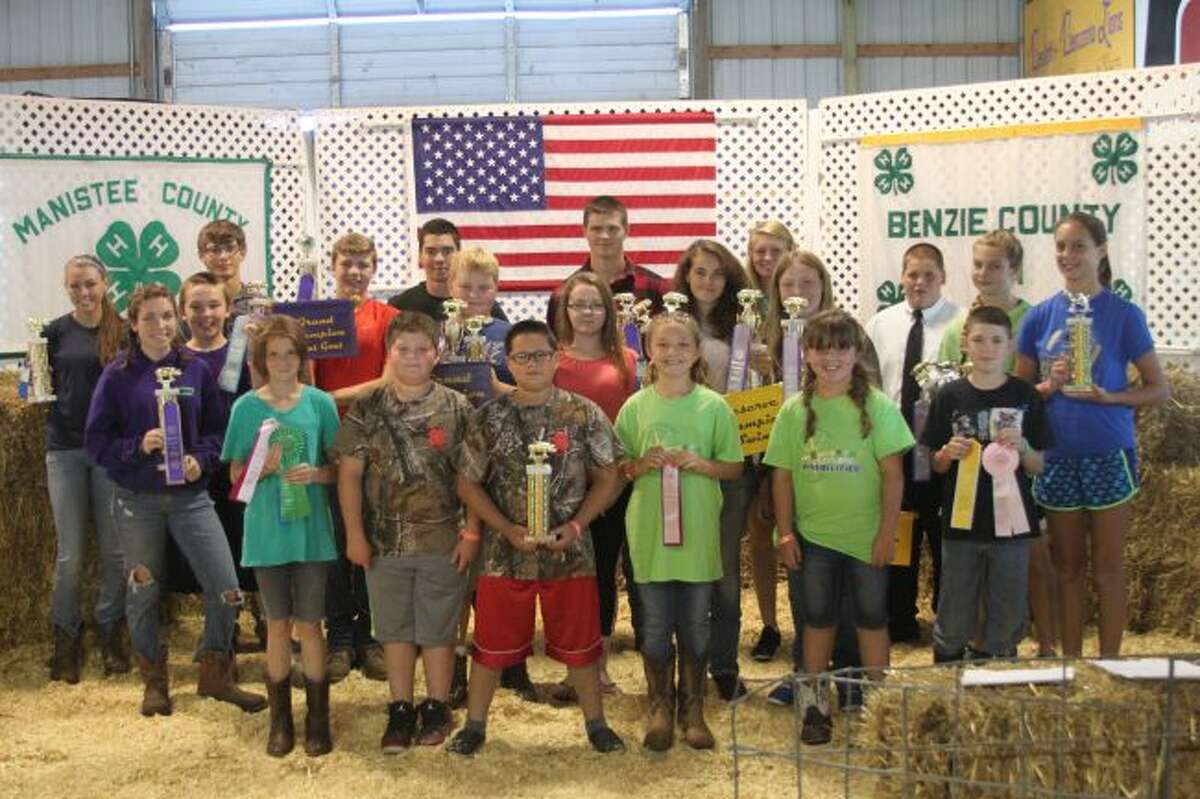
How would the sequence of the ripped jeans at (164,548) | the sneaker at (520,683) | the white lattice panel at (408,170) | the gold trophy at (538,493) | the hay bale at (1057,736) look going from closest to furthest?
the hay bale at (1057,736) < the gold trophy at (538,493) < the ripped jeans at (164,548) < the sneaker at (520,683) < the white lattice panel at (408,170)

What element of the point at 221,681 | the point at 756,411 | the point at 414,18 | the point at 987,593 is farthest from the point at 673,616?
the point at 414,18

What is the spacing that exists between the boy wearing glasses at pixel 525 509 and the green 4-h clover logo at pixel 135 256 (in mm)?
3920

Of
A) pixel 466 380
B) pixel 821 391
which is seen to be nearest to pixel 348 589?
pixel 466 380

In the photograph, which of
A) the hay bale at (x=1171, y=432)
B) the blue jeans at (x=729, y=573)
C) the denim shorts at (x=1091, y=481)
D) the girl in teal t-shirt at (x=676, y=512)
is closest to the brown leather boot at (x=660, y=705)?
the girl in teal t-shirt at (x=676, y=512)

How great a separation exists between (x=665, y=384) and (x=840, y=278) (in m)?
3.64

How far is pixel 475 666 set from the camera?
417cm

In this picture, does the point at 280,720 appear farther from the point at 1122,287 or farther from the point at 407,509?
the point at 1122,287

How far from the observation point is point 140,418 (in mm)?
4582

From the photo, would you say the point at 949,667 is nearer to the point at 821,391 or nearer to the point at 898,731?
the point at 898,731

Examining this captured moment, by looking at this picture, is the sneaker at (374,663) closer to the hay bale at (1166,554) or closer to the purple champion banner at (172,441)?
the purple champion banner at (172,441)

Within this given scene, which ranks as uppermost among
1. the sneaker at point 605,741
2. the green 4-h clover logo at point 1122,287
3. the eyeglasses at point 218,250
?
the eyeglasses at point 218,250

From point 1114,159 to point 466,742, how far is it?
4736 mm

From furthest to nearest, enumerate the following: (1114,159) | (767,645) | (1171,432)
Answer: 1. (1114,159)
2. (1171,432)
3. (767,645)

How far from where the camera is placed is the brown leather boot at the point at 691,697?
13.7 ft
